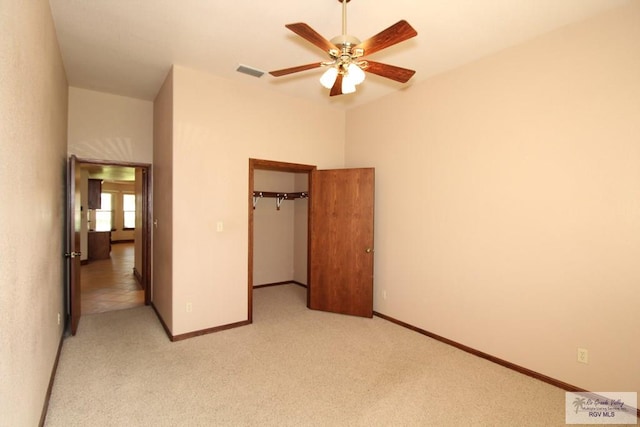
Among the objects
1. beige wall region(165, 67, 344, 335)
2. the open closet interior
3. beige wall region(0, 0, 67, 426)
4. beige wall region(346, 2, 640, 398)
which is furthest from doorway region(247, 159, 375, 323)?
beige wall region(0, 0, 67, 426)

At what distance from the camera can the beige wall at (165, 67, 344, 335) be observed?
3.39 meters

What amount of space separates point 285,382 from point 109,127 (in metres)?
3.98

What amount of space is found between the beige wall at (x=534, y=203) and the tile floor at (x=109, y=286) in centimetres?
415

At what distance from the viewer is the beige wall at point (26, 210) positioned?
1.31 metres

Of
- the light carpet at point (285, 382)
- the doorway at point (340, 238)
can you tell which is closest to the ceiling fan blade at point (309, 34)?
the doorway at point (340, 238)

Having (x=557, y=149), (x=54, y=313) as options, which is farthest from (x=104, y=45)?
(x=557, y=149)

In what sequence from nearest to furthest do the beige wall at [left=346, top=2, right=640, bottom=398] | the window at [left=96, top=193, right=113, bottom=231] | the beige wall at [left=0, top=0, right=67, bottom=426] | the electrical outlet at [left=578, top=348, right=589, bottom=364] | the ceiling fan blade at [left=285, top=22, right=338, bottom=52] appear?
1. the beige wall at [left=0, top=0, right=67, bottom=426]
2. the ceiling fan blade at [left=285, top=22, right=338, bottom=52]
3. the beige wall at [left=346, top=2, right=640, bottom=398]
4. the electrical outlet at [left=578, top=348, right=589, bottom=364]
5. the window at [left=96, top=193, right=113, bottom=231]

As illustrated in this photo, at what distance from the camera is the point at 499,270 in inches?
117

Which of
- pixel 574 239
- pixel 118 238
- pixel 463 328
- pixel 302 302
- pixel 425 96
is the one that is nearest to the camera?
pixel 574 239

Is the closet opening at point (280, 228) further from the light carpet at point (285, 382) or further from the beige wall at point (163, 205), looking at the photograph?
the light carpet at point (285, 382)

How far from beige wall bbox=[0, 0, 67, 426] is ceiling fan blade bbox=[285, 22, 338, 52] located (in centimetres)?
126

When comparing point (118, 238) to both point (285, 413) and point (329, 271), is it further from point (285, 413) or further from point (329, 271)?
point (285, 413)

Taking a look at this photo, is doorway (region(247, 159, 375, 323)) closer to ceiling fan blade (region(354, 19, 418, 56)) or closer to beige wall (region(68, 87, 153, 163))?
beige wall (region(68, 87, 153, 163))

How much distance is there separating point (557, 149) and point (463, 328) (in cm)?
194
